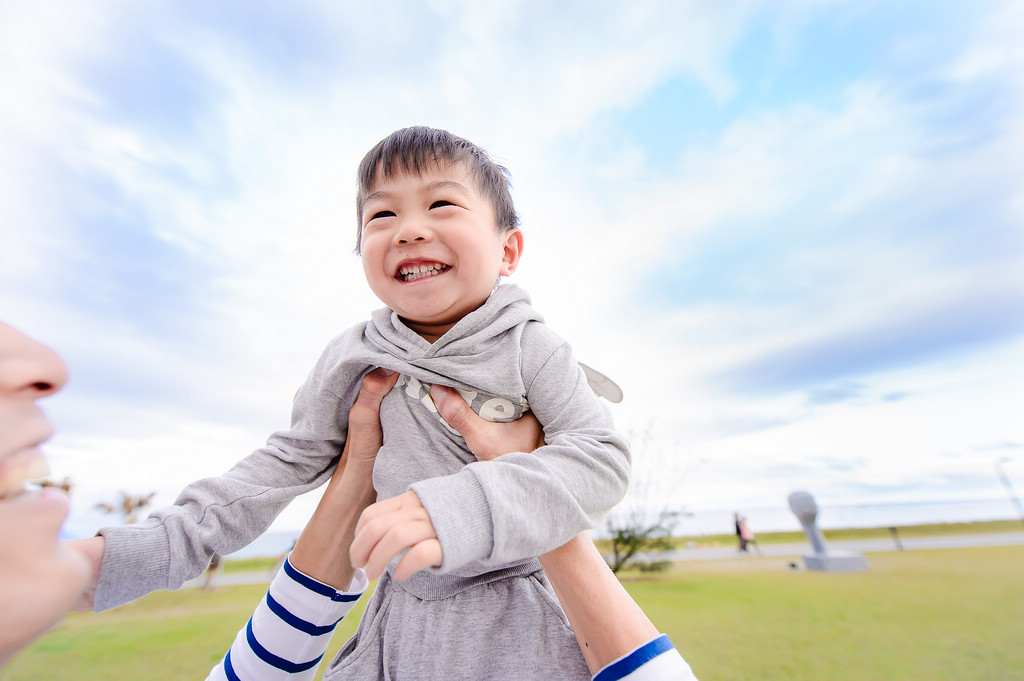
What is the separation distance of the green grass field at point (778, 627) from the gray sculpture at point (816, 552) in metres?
0.16

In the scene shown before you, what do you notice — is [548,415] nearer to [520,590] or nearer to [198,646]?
[520,590]

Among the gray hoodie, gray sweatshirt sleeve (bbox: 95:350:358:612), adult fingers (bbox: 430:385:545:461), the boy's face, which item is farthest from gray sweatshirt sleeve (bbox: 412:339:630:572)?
gray sweatshirt sleeve (bbox: 95:350:358:612)

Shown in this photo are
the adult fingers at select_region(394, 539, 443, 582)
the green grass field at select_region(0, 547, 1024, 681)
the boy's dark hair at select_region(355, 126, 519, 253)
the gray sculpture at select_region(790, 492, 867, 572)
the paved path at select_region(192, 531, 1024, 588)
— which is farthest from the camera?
the paved path at select_region(192, 531, 1024, 588)

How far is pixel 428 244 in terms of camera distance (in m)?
0.99

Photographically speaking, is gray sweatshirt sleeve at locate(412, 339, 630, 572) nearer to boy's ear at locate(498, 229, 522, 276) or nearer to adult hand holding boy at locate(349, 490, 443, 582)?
adult hand holding boy at locate(349, 490, 443, 582)

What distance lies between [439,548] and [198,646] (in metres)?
5.58

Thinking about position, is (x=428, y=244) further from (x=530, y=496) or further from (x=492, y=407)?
(x=530, y=496)

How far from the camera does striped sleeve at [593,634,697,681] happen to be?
77 cm

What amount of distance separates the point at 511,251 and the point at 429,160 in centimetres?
29

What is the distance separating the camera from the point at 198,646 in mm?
4633

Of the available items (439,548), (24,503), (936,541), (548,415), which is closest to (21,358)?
(24,503)

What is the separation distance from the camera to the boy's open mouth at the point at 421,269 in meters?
1.02

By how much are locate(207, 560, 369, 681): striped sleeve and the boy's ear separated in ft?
2.95

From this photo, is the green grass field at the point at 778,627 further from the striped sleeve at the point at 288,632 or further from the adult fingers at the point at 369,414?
the adult fingers at the point at 369,414
